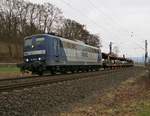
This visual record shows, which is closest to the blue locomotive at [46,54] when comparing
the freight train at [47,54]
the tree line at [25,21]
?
the freight train at [47,54]

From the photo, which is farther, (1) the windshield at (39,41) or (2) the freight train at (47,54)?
(1) the windshield at (39,41)

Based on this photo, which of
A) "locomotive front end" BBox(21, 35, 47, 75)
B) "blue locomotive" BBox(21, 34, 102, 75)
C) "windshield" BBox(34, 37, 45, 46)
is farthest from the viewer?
"windshield" BBox(34, 37, 45, 46)

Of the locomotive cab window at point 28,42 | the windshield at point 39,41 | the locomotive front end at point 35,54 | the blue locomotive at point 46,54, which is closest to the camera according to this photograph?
the locomotive front end at point 35,54

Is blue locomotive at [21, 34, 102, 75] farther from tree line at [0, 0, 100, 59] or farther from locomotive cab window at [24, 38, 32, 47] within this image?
tree line at [0, 0, 100, 59]

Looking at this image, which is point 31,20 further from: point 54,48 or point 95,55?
point 54,48

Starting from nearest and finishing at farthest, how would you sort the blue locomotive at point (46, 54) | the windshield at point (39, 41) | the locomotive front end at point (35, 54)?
1. the locomotive front end at point (35, 54)
2. the blue locomotive at point (46, 54)
3. the windshield at point (39, 41)

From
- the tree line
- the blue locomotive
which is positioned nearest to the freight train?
the blue locomotive

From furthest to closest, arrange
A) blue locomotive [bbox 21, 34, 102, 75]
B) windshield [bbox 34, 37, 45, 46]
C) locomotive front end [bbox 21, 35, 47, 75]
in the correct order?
windshield [bbox 34, 37, 45, 46]
blue locomotive [bbox 21, 34, 102, 75]
locomotive front end [bbox 21, 35, 47, 75]

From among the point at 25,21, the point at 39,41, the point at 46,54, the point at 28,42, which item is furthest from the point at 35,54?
the point at 25,21

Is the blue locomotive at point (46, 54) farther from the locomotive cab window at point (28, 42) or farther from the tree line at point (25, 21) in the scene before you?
the tree line at point (25, 21)

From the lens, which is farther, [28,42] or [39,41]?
[28,42]

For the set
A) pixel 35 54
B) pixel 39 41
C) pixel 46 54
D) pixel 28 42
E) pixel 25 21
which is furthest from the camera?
pixel 25 21

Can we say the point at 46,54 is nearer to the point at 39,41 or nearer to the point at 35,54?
the point at 35,54

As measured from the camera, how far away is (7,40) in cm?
7344
